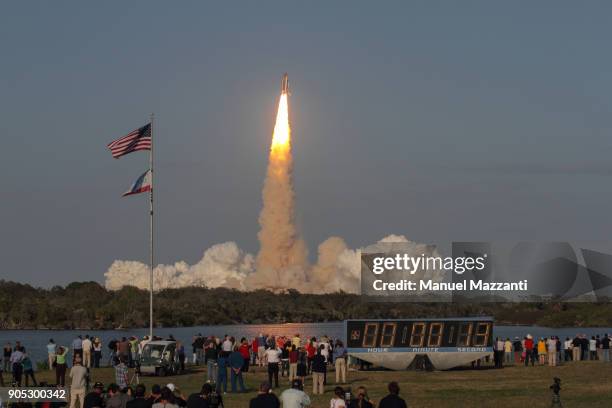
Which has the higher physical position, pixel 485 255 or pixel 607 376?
pixel 485 255

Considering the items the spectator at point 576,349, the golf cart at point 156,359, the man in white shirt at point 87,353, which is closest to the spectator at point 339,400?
the golf cart at point 156,359

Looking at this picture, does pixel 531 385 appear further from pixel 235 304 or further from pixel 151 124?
pixel 235 304

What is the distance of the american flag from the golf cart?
9.88m

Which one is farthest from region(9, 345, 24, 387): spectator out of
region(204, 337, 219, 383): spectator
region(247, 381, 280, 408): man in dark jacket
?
region(247, 381, 280, 408): man in dark jacket

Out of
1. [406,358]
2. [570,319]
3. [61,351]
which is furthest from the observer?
[570,319]

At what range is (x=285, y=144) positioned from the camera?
116 m

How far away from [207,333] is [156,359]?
81048 millimetres

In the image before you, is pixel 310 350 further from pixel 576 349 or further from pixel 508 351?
pixel 576 349

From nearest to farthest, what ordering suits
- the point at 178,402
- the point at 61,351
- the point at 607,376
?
the point at 178,402 < the point at 61,351 < the point at 607,376

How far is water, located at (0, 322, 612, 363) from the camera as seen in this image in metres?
105

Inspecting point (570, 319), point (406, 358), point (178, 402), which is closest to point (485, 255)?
point (406, 358)

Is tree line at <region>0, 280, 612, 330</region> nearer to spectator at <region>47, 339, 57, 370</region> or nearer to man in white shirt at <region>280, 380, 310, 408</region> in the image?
spectator at <region>47, 339, 57, 370</region>

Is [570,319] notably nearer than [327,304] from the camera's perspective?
Yes

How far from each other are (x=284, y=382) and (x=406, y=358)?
7467 mm
